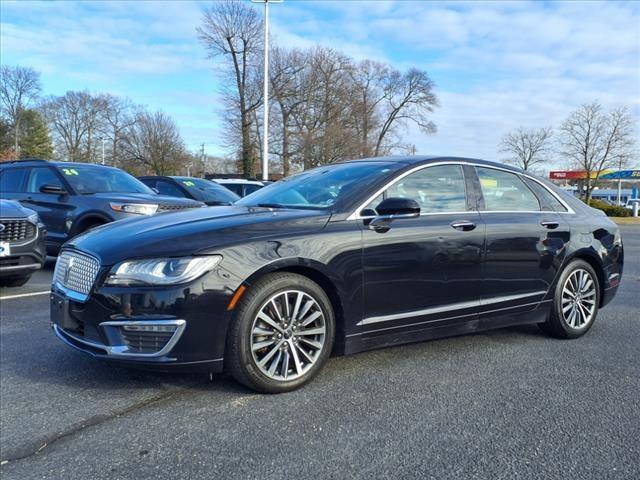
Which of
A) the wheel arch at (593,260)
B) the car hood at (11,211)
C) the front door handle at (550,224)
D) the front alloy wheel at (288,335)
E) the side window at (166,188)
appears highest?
the side window at (166,188)

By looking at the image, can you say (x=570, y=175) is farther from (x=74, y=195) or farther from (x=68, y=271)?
(x=68, y=271)

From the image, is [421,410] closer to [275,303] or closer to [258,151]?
[275,303]

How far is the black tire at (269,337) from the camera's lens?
123 inches

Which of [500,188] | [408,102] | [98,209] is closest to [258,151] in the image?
[408,102]

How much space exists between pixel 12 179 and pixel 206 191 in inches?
156

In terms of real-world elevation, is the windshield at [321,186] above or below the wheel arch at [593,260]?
above

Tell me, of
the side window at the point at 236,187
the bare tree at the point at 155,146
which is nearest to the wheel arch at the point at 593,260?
the side window at the point at 236,187

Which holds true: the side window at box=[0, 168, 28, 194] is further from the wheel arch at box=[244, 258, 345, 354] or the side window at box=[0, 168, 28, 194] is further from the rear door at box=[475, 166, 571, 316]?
the rear door at box=[475, 166, 571, 316]

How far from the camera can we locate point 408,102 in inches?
2179

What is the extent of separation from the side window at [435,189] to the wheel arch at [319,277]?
81 cm

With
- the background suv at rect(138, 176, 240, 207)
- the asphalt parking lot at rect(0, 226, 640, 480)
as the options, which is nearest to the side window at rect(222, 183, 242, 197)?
the background suv at rect(138, 176, 240, 207)

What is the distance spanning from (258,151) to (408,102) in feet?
68.5

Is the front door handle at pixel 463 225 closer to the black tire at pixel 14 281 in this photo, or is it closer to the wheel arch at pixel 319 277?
the wheel arch at pixel 319 277

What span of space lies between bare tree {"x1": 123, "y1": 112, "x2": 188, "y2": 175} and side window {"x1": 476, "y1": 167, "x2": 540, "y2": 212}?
59.1m
